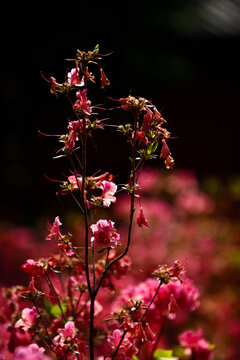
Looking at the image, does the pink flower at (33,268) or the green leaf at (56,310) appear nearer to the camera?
the pink flower at (33,268)

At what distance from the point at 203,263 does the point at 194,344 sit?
1.45 metres

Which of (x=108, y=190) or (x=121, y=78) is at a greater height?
(x=121, y=78)

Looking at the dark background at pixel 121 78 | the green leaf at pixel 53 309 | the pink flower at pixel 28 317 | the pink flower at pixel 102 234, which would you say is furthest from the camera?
the dark background at pixel 121 78

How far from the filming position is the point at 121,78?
4.01 m

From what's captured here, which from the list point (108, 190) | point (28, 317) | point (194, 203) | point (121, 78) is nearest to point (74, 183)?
point (108, 190)

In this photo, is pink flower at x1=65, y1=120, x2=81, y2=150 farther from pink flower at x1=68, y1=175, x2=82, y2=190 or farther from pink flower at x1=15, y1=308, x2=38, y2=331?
pink flower at x1=15, y1=308, x2=38, y2=331

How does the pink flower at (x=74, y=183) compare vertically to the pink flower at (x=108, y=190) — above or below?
above

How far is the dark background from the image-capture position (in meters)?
4.02

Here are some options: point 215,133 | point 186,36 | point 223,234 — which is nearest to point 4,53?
point 186,36

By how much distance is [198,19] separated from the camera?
15.8 ft

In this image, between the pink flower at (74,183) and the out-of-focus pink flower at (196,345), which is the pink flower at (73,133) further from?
the out-of-focus pink flower at (196,345)

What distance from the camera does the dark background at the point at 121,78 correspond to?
4.02 metres

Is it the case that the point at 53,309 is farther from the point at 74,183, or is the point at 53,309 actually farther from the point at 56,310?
the point at 74,183

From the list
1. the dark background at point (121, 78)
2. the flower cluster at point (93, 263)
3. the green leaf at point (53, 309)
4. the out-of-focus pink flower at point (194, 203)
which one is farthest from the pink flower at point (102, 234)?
the dark background at point (121, 78)
